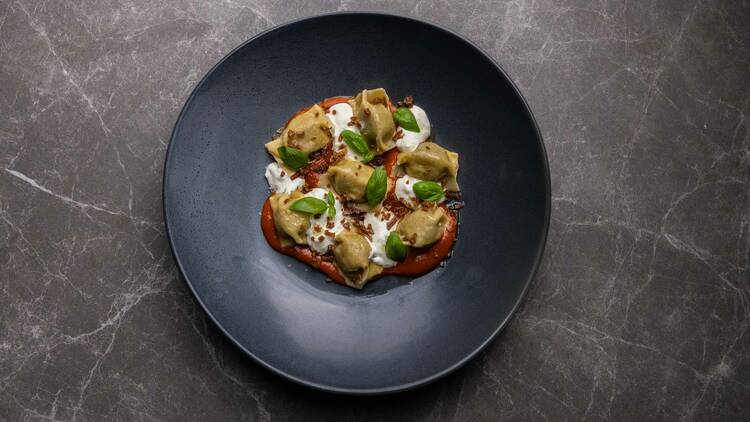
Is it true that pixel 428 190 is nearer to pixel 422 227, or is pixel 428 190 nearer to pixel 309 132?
pixel 422 227

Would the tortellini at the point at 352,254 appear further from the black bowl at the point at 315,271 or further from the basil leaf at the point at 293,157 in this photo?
the basil leaf at the point at 293,157

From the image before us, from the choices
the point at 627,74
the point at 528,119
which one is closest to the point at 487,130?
the point at 528,119

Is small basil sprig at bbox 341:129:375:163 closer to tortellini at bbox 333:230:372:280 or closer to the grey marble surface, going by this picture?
tortellini at bbox 333:230:372:280

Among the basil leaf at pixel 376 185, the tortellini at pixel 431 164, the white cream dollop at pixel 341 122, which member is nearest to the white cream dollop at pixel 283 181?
the white cream dollop at pixel 341 122

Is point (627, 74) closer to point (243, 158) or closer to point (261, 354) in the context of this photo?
point (243, 158)

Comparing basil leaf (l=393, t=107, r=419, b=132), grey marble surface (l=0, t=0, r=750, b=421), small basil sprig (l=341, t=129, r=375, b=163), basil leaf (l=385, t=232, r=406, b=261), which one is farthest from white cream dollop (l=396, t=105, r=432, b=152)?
grey marble surface (l=0, t=0, r=750, b=421)

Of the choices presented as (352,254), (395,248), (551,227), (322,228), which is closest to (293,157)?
(322,228)
